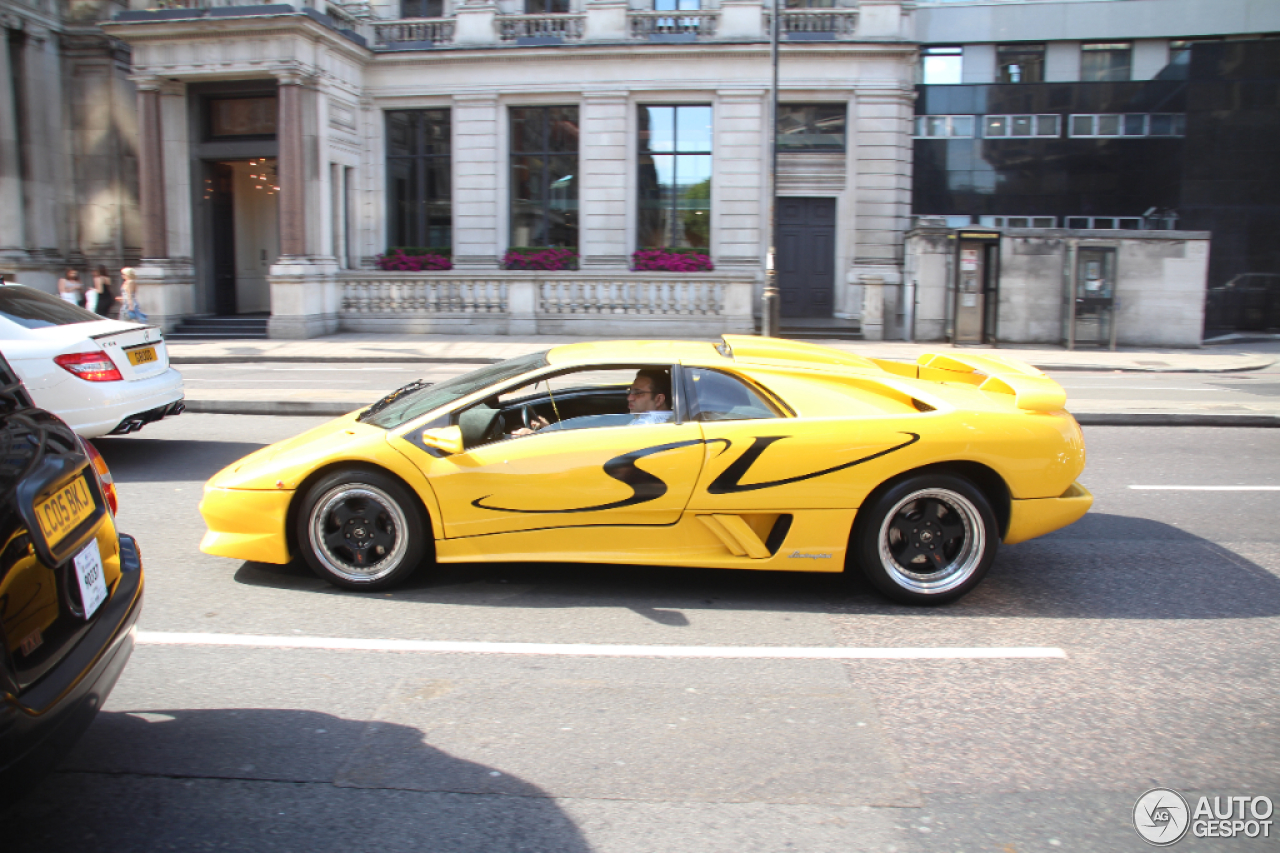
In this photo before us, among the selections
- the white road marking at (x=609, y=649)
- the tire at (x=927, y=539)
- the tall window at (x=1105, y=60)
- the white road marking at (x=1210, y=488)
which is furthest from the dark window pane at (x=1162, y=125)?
the white road marking at (x=609, y=649)

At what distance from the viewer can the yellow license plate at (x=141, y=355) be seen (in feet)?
26.8

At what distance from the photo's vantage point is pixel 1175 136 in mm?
32375

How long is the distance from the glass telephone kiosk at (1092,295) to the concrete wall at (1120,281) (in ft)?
0.81

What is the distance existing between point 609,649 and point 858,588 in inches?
63.2

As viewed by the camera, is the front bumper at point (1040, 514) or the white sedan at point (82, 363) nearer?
the front bumper at point (1040, 514)

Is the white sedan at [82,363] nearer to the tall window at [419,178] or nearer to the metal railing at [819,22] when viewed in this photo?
the tall window at [419,178]

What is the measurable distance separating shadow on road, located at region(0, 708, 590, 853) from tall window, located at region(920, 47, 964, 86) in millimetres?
36253

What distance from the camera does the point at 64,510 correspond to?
2922mm

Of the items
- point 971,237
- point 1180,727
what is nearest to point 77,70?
point 971,237

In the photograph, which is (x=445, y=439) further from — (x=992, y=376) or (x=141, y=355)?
(x=141, y=355)


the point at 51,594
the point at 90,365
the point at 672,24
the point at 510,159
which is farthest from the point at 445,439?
the point at 672,24

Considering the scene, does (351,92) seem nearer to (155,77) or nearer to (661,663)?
(155,77)

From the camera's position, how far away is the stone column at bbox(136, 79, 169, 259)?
2331cm

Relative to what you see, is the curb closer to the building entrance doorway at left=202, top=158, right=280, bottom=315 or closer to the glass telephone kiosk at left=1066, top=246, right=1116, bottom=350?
the glass telephone kiosk at left=1066, top=246, right=1116, bottom=350
